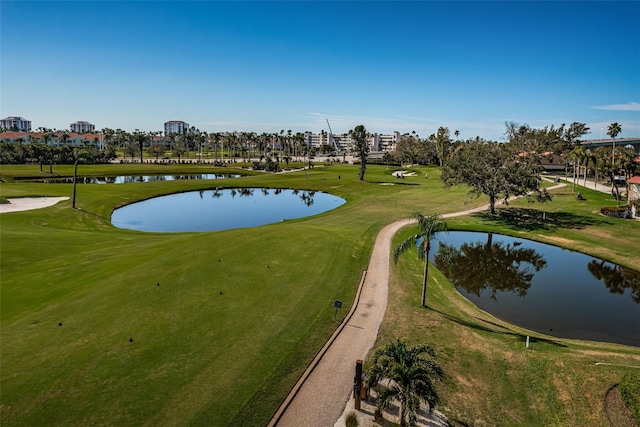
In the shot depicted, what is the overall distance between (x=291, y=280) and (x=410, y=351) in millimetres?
15540

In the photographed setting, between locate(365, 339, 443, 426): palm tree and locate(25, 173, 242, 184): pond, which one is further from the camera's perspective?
locate(25, 173, 242, 184): pond

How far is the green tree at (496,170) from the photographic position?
5697cm

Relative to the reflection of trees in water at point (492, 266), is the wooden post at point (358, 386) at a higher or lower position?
higher

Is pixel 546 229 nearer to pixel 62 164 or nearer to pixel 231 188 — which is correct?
pixel 231 188

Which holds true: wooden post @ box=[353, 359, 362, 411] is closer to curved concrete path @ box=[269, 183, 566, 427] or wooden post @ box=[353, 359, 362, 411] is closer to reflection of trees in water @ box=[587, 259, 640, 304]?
curved concrete path @ box=[269, 183, 566, 427]

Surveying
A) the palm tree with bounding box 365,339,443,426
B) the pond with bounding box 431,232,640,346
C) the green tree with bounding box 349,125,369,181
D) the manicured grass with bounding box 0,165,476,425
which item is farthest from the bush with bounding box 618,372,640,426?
the green tree with bounding box 349,125,369,181

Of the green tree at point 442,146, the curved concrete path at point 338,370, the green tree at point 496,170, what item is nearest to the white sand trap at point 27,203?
the curved concrete path at point 338,370

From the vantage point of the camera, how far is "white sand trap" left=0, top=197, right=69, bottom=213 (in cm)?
5759

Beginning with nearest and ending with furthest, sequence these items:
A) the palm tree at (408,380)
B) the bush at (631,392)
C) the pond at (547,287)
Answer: the palm tree at (408,380) → the bush at (631,392) → the pond at (547,287)

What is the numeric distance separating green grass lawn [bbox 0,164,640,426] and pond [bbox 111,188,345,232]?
56.2 ft

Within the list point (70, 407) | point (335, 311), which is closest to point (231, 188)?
point (335, 311)

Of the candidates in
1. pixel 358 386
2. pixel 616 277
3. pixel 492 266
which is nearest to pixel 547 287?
pixel 492 266

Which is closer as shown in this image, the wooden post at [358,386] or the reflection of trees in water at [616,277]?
the wooden post at [358,386]

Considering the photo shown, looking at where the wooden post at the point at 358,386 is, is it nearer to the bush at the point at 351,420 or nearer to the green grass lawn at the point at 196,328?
the bush at the point at 351,420
